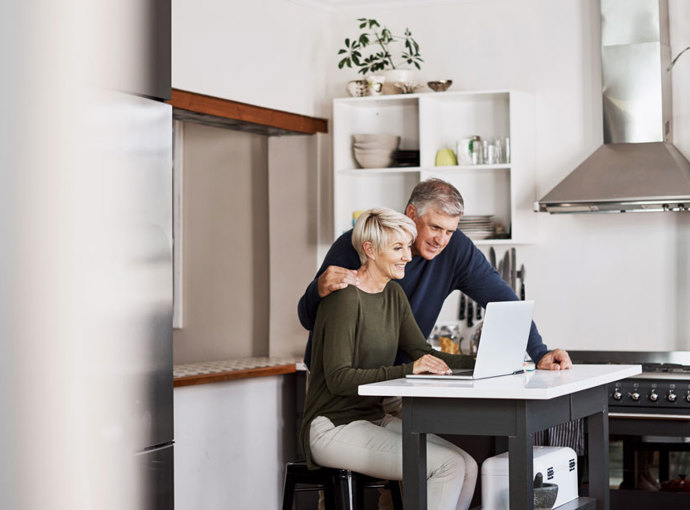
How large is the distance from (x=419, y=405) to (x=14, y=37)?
1.58 meters

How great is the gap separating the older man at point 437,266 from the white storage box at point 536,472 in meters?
0.33

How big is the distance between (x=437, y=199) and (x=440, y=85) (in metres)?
1.62

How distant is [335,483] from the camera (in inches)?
129

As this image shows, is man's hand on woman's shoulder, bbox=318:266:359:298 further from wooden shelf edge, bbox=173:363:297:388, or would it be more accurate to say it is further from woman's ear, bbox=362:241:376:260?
wooden shelf edge, bbox=173:363:297:388

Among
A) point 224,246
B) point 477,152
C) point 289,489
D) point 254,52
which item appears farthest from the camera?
point 224,246

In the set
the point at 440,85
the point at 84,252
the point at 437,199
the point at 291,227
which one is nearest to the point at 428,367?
the point at 437,199

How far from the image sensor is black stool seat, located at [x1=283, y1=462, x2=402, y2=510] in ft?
10.7

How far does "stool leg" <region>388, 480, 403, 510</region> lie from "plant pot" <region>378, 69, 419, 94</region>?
2.42 m

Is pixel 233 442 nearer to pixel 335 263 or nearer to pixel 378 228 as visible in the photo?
pixel 335 263

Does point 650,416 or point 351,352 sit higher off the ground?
point 351,352

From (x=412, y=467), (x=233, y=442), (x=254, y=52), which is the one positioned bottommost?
(x=233, y=442)

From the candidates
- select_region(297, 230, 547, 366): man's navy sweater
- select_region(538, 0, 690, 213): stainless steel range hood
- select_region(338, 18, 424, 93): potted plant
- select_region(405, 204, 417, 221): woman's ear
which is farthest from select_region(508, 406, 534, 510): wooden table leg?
select_region(338, 18, 424, 93): potted plant

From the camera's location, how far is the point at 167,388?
238cm

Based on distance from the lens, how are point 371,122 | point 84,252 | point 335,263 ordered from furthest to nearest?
point 371,122 → point 335,263 → point 84,252
